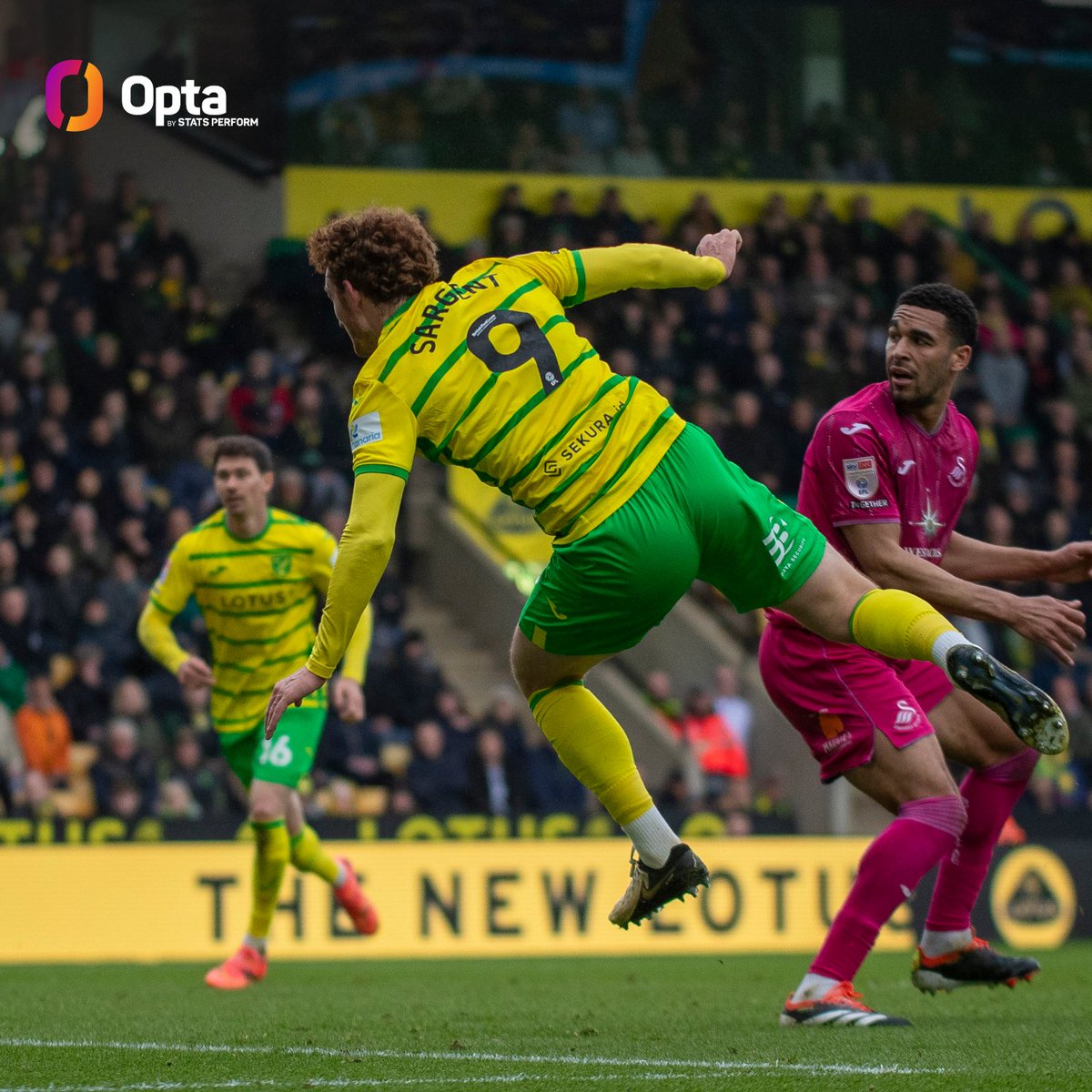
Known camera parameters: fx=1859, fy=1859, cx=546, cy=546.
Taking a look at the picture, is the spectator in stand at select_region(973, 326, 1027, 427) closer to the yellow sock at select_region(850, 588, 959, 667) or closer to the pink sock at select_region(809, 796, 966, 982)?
the pink sock at select_region(809, 796, 966, 982)

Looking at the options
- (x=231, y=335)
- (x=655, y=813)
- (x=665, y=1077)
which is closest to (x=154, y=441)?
(x=231, y=335)

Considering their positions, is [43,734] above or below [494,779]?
above

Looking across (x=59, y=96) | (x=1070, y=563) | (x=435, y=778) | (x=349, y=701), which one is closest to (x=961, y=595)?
(x=1070, y=563)

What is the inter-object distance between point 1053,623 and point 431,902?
6.85m

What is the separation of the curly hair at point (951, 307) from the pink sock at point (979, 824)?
1522 millimetres

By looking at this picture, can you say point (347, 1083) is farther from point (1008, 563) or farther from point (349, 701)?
point (349, 701)

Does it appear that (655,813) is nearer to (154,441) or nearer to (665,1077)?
(665,1077)

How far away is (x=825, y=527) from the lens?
629 centimetres

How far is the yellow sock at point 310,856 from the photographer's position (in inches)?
345

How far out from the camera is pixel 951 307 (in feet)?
20.6

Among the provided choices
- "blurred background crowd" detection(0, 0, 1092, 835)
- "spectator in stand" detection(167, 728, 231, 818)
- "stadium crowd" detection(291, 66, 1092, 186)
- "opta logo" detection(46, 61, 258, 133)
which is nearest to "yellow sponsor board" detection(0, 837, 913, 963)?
"blurred background crowd" detection(0, 0, 1092, 835)

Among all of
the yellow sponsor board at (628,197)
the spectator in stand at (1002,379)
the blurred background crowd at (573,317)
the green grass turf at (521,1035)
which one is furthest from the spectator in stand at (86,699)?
the spectator in stand at (1002,379)

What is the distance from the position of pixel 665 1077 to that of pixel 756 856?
24.7ft

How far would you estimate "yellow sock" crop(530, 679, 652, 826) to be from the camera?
5.72 metres
